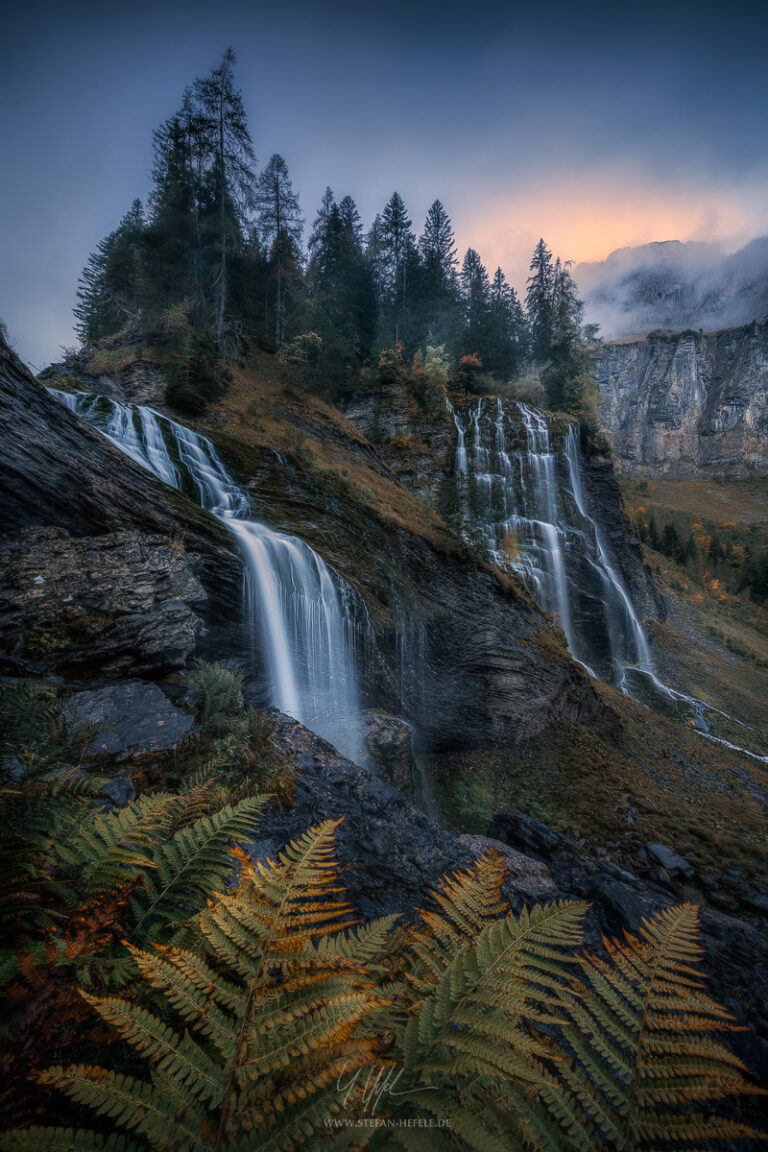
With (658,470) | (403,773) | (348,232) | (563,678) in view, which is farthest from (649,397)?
(403,773)

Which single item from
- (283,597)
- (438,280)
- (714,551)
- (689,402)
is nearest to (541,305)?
(438,280)

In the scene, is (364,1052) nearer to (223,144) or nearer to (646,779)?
(646,779)

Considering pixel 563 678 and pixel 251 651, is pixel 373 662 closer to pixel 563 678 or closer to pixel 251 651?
pixel 251 651

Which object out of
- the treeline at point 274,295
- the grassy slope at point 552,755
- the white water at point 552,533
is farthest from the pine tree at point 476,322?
the grassy slope at point 552,755

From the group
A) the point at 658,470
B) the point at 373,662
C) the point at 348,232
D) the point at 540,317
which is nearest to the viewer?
the point at 373,662

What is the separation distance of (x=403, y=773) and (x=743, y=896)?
6.56m

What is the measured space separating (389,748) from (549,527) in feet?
59.7

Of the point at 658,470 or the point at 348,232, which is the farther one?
the point at 658,470

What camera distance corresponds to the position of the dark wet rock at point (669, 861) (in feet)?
26.4

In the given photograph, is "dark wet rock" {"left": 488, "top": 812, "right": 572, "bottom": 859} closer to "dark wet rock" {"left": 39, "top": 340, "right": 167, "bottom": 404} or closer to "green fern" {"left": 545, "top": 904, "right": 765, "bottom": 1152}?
"green fern" {"left": 545, "top": 904, "right": 765, "bottom": 1152}

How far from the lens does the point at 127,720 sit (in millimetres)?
4527

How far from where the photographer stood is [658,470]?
84.7 meters

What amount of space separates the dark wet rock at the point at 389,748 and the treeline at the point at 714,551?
3704cm

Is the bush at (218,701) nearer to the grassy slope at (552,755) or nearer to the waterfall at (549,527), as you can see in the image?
the grassy slope at (552,755)
